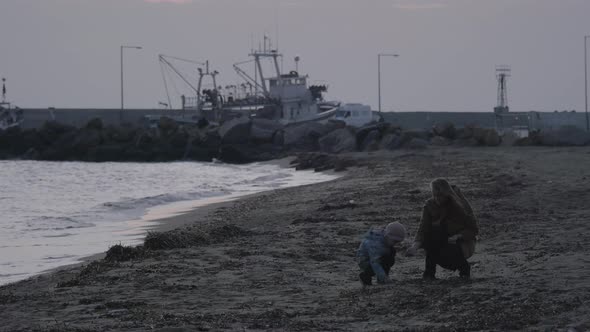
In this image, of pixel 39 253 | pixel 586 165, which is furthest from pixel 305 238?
pixel 586 165

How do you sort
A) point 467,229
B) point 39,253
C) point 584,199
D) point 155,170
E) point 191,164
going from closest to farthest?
point 467,229, point 39,253, point 584,199, point 155,170, point 191,164

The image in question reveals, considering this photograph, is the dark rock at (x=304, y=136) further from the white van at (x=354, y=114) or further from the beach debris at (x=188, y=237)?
the beach debris at (x=188, y=237)

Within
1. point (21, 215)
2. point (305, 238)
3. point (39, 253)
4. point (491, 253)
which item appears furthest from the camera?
point (21, 215)

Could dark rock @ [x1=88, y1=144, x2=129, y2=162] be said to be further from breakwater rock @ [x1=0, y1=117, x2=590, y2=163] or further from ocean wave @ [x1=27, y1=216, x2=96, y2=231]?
ocean wave @ [x1=27, y1=216, x2=96, y2=231]

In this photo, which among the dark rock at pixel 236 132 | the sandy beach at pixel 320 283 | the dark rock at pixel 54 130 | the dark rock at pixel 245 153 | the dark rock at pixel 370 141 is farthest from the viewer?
the dark rock at pixel 54 130

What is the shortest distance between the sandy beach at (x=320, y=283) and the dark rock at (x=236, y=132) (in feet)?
139

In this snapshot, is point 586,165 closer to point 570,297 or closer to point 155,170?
point 570,297

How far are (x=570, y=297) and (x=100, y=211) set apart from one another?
681 inches

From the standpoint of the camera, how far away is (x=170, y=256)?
12047 mm

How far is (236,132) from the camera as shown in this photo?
60281 mm

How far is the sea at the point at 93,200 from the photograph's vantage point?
51.8 feet

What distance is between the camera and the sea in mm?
15781

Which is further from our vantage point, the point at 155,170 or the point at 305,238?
the point at 155,170

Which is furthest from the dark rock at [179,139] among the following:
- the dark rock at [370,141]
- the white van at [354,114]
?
the dark rock at [370,141]
